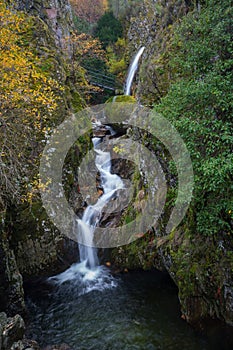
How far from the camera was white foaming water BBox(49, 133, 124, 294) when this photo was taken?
9.76 metres

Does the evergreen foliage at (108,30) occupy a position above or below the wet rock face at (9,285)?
above

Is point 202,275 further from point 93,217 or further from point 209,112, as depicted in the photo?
point 93,217

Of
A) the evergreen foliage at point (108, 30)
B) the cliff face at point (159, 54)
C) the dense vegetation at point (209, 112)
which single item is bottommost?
the dense vegetation at point (209, 112)

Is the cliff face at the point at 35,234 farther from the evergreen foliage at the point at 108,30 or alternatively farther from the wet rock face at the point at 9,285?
the evergreen foliage at the point at 108,30

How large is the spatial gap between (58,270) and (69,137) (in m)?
5.51

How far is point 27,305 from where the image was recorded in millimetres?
Answer: 8641

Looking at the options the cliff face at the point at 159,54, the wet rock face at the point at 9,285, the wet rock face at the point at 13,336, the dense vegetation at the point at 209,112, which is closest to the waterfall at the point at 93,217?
the wet rock face at the point at 9,285

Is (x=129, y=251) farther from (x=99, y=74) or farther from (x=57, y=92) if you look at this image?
(x=99, y=74)

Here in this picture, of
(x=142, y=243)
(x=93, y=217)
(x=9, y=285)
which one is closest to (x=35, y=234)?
(x=9, y=285)

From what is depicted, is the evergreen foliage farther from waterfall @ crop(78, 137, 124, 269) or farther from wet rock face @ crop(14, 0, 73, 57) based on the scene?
waterfall @ crop(78, 137, 124, 269)

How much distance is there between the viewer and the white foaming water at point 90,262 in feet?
32.0

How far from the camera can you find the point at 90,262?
10750 mm

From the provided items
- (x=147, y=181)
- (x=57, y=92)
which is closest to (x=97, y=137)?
(x=57, y=92)

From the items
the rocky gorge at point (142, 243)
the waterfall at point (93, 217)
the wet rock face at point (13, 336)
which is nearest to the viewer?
the wet rock face at point (13, 336)
